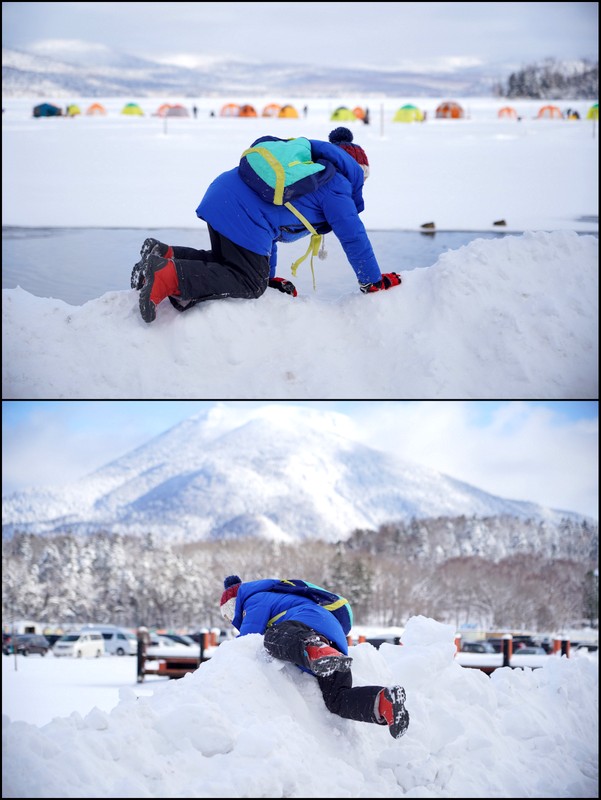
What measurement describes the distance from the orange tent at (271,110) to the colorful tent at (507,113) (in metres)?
3.35

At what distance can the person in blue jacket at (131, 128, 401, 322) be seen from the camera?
2572 mm

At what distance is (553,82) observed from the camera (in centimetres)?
1428

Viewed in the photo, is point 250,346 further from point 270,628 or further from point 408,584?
point 408,584

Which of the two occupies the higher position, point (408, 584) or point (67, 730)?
point (67, 730)

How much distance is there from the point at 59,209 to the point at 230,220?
260cm

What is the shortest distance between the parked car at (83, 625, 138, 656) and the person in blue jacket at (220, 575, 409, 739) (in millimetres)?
5209

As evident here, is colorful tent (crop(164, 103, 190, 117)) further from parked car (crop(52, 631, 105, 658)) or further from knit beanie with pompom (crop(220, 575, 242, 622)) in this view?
knit beanie with pompom (crop(220, 575, 242, 622))

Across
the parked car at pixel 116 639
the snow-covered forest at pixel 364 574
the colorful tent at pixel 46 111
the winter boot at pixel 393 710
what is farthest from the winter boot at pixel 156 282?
the colorful tent at pixel 46 111

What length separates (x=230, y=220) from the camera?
2617 mm

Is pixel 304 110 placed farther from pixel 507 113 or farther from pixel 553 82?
pixel 553 82

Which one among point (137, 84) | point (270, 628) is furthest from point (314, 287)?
point (137, 84)

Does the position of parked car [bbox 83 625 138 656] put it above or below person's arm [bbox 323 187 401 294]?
below

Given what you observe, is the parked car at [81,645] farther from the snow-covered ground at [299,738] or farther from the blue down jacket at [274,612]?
the blue down jacket at [274,612]

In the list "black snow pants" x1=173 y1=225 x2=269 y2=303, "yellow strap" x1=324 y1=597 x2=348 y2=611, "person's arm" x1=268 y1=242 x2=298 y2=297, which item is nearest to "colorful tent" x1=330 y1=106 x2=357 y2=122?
"person's arm" x1=268 y1=242 x2=298 y2=297
